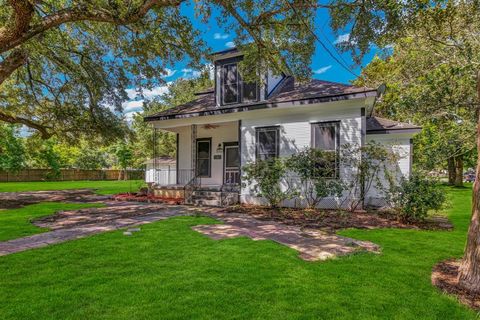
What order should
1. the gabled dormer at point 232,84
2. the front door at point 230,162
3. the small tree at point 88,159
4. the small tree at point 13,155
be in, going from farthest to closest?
the small tree at point 88,159 → the small tree at point 13,155 → the front door at point 230,162 → the gabled dormer at point 232,84

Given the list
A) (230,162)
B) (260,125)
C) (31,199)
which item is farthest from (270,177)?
(31,199)

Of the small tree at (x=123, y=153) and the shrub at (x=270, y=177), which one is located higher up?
the small tree at (x=123, y=153)

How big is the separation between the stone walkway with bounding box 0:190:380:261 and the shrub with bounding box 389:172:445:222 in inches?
118

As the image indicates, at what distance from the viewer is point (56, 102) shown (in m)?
13.1

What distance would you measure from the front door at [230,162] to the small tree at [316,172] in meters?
3.98

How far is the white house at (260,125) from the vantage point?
1004 cm

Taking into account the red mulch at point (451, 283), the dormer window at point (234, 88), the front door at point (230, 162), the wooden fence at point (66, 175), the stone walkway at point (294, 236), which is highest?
the dormer window at point (234, 88)

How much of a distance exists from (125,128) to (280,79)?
28.1 feet

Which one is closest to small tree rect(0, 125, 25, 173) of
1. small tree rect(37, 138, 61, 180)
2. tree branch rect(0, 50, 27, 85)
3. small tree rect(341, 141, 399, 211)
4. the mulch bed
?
small tree rect(37, 138, 61, 180)

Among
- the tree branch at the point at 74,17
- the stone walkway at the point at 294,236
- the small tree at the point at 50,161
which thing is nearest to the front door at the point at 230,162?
the stone walkway at the point at 294,236

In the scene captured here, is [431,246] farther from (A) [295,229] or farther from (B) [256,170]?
(B) [256,170]

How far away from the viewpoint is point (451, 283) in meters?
3.84

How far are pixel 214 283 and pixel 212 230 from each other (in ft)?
10.4

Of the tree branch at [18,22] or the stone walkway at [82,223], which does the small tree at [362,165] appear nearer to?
the stone walkway at [82,223]
